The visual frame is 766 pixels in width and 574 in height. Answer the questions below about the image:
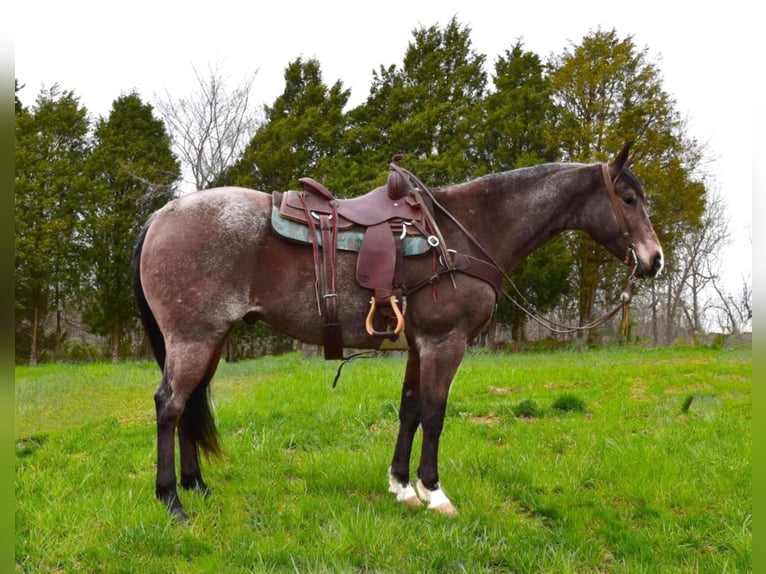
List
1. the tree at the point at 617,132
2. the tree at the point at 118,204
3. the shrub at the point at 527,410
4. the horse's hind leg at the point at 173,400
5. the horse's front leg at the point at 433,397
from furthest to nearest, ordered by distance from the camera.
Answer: the tree at the point at 118,204 < the tree at the point at 617,132 < the shrub at the point at 527,410 < the horse's front leg at the point at 433,397 < the horse's hind leg at the point at 173,400

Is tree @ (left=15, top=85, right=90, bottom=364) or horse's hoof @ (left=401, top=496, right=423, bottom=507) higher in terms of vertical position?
tree @ (left=15, top=85, right=90, bottom=364)

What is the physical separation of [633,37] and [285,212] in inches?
792

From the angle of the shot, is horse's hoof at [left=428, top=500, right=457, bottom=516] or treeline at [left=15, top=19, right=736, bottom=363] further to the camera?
treeline at [left=15, top=19, right=736, bottom=363]

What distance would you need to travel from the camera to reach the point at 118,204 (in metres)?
20.1

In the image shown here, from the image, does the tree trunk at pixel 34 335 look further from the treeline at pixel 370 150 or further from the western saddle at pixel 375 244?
the western saddle at pixel 375 244

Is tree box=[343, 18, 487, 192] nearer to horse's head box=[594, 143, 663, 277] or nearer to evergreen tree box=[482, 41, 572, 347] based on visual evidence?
evergreen tree box=[482, 41, 572, 347]

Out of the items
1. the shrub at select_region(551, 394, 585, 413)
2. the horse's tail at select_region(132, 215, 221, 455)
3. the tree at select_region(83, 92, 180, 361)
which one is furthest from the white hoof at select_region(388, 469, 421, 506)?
the tree at select_region(83, 92, 180, 361)

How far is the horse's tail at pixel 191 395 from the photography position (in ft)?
12.5

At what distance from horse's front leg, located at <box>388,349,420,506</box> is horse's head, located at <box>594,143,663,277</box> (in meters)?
1.74

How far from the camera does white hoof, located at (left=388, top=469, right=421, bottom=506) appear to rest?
3.67 meters

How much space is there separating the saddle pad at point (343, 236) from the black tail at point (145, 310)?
0.97m

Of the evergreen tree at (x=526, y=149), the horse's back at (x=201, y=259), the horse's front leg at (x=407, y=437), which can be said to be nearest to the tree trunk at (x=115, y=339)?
the evergreen tree at (x=526, y=149)

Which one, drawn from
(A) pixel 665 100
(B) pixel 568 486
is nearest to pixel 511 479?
(B) pixel 568 486

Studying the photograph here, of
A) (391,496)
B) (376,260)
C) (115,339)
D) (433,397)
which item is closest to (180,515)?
(391,496)
